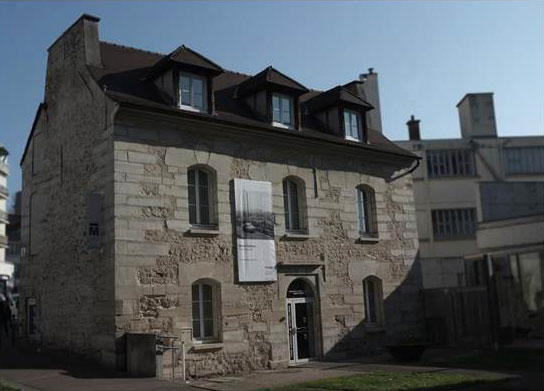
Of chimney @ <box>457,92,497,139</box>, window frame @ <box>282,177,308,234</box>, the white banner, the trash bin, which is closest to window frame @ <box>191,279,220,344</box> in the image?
the white banner

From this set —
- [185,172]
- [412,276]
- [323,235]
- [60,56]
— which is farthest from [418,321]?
[60,56]

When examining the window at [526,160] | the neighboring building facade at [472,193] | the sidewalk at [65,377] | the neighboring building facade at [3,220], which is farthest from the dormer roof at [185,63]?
the neighboring building facade at [3,220]

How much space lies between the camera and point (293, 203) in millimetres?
17625

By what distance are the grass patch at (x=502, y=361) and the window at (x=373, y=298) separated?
3.12m

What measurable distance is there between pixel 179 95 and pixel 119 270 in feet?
15.6

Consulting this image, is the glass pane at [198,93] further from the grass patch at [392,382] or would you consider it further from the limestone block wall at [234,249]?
the grass patch at [392,382]

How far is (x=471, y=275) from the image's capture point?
29.6 metres

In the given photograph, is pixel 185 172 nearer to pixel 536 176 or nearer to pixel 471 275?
pixel 471 275

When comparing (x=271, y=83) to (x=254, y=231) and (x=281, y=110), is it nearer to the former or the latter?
(x=281, y=110)

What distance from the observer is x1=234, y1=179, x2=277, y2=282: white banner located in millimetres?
15675

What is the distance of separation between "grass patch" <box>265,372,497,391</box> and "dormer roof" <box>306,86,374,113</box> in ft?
29.4

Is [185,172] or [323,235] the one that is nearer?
[185,172]

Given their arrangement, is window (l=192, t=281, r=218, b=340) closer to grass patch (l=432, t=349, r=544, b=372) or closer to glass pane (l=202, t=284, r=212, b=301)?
glass pane (l=202, t=284, r=212, b=301)

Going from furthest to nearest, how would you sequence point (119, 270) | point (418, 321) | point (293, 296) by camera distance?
point (418, 321) → point (293, 296) → point (119, 270)
